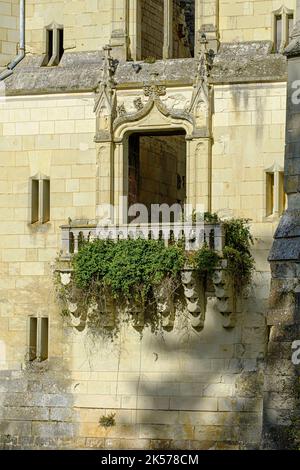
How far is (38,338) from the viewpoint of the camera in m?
31.0

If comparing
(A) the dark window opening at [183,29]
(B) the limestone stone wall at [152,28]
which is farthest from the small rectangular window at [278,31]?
(A) the dark window opening at [183,29]

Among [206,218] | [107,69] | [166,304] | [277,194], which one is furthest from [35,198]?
[277,194]

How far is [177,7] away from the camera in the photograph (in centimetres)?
3412

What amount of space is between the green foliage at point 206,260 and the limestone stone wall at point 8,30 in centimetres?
607

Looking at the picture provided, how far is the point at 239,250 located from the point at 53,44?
5.89 meters

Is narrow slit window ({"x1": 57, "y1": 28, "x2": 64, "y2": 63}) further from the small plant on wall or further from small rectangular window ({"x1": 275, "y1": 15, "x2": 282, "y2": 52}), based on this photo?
small rectangular window ({"x1": 275, "y1": 15, "x2": 282, "y2": 52})

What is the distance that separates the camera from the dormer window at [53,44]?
32.0 metres

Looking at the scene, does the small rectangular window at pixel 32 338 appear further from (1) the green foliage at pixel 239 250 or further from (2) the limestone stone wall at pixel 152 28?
(2) the limestone stone wall at pixel 152 28

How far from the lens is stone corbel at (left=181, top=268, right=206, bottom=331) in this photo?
29375mm
